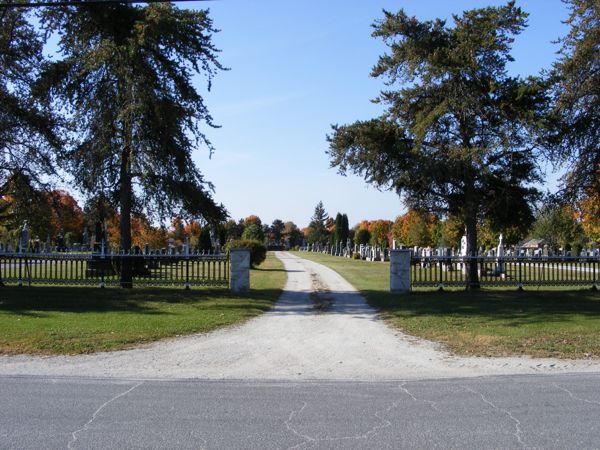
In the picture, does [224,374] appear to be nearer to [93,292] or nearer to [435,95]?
[93,292]

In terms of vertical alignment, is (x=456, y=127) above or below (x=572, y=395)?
above

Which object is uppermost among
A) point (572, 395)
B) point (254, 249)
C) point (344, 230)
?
point (344, 230)

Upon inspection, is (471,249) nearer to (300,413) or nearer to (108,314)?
(108,314)

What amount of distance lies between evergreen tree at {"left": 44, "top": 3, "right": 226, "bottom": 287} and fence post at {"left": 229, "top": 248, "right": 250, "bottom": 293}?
364 cm

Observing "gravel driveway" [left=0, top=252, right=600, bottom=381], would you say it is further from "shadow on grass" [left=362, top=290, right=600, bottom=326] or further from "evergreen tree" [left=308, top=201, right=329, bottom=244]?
"evergreen tree" [left=308, top=201, right=329, bottom=244]

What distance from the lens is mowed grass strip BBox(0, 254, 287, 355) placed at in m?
10.4

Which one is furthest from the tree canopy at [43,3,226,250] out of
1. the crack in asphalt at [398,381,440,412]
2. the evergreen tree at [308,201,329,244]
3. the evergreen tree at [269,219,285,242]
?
the evergreen tree at [269,219,285,242]

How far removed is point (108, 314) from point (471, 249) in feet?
44.7

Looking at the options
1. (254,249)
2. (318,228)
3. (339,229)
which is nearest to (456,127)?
(254,249)

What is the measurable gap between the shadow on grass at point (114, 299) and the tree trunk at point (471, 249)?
7.04m

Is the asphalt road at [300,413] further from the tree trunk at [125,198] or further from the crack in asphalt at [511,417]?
the tree trunk at [125,198]

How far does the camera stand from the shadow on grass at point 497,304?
14.2 m

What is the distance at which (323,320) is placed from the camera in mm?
13766

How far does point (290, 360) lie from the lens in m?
9.34
